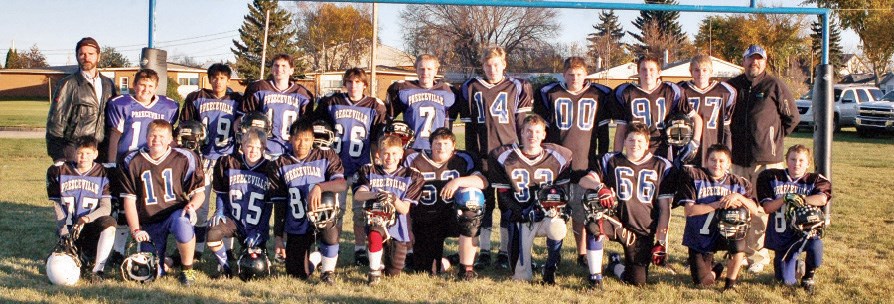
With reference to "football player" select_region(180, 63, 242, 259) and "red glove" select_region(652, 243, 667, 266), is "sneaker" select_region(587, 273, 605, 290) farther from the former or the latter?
"football player" select_region(180, 63, 242, 259)

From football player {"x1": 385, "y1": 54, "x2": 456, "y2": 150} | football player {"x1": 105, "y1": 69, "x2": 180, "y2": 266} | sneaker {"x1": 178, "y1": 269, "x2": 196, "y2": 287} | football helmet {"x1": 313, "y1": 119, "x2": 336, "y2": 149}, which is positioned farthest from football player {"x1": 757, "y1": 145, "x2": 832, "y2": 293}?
football player {"x1": 105, "y1": 69, "x2": 180, "y2": 266}

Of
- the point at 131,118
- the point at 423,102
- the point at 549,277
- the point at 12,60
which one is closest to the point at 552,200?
the point at 549,277

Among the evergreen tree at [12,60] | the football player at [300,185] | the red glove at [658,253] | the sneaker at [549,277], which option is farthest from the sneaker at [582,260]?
the evergreen tree at [12,60]

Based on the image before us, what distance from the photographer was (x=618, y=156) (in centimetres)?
571

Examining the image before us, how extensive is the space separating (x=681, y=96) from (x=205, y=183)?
381 cm

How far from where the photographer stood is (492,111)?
6336 millimetres

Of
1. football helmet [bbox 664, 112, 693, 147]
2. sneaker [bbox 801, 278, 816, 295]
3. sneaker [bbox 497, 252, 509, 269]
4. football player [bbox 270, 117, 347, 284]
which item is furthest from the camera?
sneaker [bbox 497, 252, 509, 269]

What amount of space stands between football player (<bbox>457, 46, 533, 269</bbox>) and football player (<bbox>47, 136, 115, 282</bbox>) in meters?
2.83

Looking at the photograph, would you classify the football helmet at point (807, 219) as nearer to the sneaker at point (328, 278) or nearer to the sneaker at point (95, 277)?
the sneaker at point (328, 278)

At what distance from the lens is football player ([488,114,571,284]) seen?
222 inches

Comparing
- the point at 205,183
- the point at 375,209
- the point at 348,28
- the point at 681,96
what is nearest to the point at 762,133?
the point at 681,96

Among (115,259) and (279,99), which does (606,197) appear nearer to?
(279,99)

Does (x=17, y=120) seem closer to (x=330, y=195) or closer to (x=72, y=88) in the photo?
(x=72, y=88)

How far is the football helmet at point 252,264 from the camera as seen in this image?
18.0 feet
